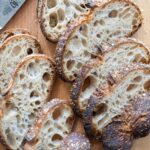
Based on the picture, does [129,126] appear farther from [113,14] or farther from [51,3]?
[51,3]

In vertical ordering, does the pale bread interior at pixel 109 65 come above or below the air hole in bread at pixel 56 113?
above

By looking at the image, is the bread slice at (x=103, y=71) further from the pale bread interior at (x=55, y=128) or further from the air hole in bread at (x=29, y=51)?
the air hole in bread at (x=29, y=51)

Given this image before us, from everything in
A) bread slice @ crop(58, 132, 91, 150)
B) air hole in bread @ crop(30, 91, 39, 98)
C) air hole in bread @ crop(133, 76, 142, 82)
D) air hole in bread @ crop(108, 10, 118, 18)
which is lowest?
bread slice @ crop(58, 132, 91, 150)

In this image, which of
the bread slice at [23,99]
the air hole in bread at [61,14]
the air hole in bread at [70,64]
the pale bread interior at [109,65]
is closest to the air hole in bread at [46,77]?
the bread slice at [23,99]

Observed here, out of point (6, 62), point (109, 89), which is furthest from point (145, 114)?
point (6, 62)

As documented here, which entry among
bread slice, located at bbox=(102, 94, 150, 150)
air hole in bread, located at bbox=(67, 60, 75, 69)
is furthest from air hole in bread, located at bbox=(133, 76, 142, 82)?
air hole in bread, located at bbox=(67, 60, 75, 69)

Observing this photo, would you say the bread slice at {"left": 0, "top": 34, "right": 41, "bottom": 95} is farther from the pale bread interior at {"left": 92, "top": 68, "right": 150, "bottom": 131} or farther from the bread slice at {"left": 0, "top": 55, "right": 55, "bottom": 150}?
the pale bread interior at {"left": 92, "top": 68, "right": 150, "bottom": 131}
